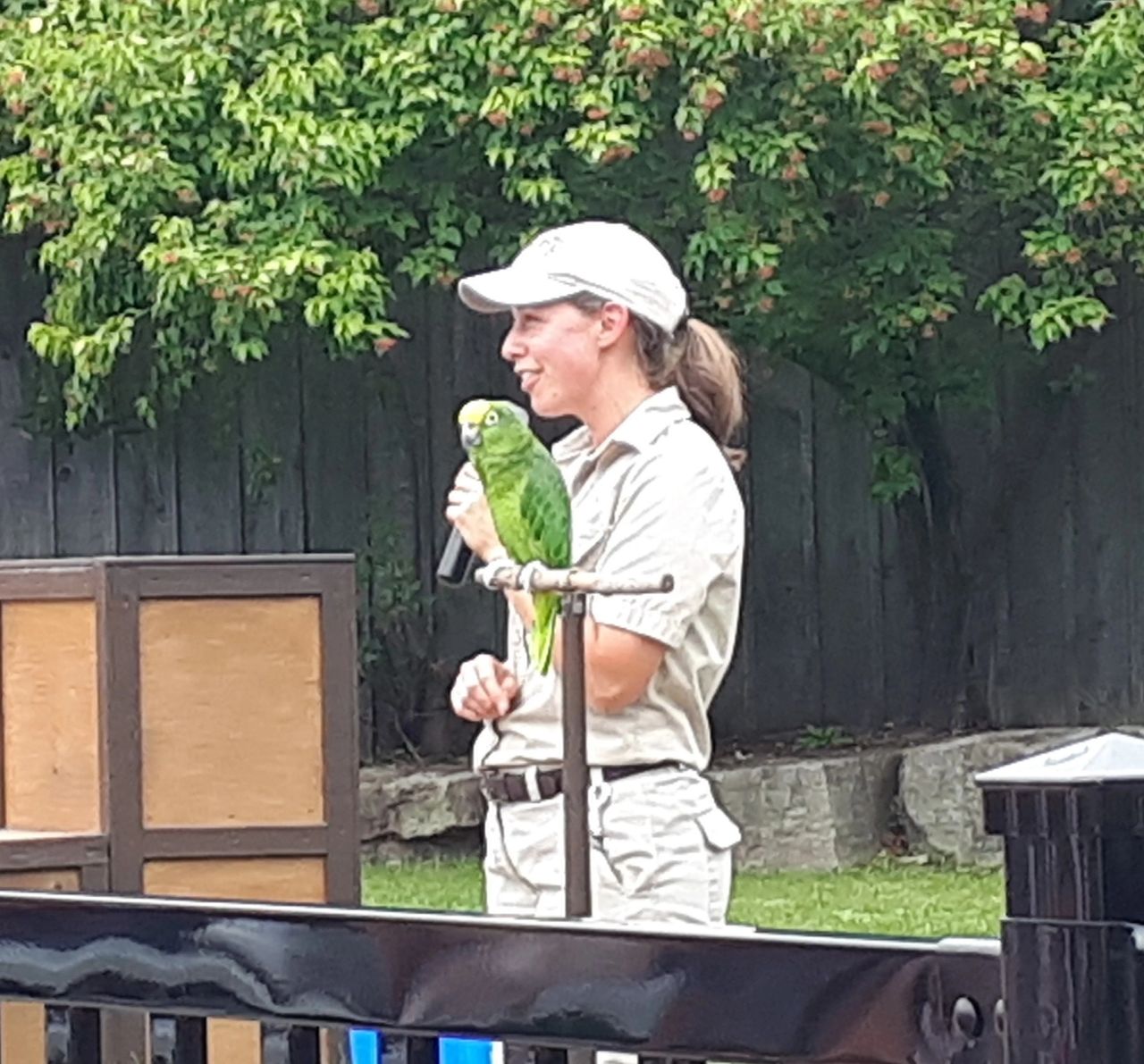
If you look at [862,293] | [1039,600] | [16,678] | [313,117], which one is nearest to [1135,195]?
[862,293]

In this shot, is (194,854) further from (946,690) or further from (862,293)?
(946,690)

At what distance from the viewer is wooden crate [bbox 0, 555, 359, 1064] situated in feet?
14.2

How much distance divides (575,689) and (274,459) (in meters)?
7.87

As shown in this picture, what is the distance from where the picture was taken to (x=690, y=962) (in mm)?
1802

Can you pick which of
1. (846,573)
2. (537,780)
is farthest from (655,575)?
(846,573)

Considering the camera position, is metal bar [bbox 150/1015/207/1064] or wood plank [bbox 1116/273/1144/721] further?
wood plank [bbox 1116/273/1144/721]

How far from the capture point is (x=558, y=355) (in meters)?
3.22

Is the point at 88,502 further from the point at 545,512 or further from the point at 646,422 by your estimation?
the point at 545,512

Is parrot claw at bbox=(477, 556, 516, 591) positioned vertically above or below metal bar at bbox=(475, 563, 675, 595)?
above

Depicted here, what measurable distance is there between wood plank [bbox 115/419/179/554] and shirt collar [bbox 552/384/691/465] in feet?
24.9

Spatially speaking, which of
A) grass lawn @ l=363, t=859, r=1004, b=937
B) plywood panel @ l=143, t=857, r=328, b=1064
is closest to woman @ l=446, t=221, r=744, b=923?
plywood panel @ l=143, t=857, r=328, b=1064

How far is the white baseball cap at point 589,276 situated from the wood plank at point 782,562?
23.7 ft

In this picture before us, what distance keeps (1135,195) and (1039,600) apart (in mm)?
2077

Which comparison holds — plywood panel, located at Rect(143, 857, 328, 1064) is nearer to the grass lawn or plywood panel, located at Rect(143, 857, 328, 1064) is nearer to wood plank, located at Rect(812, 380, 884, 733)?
the grass lawn
